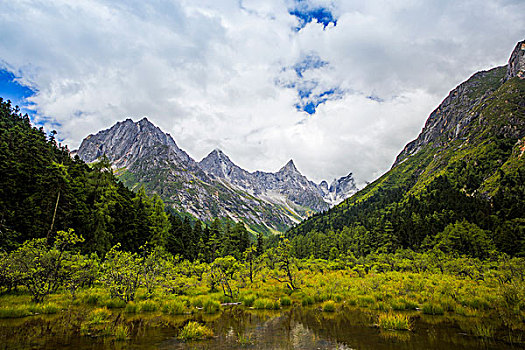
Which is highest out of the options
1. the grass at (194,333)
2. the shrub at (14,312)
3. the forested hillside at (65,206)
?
the forested hillside at (65,206)

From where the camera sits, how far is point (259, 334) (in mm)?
14586

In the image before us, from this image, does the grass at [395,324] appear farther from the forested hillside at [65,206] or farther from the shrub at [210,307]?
the forested hillside at [65,206]

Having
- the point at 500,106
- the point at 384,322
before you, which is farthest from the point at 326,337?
the point at 500,106

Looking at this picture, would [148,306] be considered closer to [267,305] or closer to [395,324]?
[267,305]

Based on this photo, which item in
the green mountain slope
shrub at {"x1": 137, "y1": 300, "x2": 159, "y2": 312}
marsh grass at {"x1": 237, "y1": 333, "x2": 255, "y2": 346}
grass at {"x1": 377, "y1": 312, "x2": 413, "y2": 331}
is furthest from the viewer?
the green mountain slope

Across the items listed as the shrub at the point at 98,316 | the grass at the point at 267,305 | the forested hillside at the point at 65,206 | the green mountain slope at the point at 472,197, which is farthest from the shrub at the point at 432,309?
the green mountain slope at the point at 472,197

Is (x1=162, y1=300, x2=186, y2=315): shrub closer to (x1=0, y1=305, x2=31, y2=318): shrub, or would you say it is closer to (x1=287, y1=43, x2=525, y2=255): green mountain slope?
(x1=0, y1=305, x2=31, y2=318): shrub

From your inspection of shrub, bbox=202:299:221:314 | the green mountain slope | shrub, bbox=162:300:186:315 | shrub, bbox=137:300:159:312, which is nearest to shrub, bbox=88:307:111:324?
shrub, bbox=137:300:159:312

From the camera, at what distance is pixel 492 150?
134125 millimetres

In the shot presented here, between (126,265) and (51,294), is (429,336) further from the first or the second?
(51,294)

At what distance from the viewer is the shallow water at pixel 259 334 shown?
39.3 feet

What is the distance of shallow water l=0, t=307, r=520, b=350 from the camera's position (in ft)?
39.3

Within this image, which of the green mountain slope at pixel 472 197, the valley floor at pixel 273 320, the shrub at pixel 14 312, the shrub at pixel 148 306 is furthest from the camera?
the green mountain slope at pixel 472 197

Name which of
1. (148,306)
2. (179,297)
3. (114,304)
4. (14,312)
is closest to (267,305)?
(179,297)
